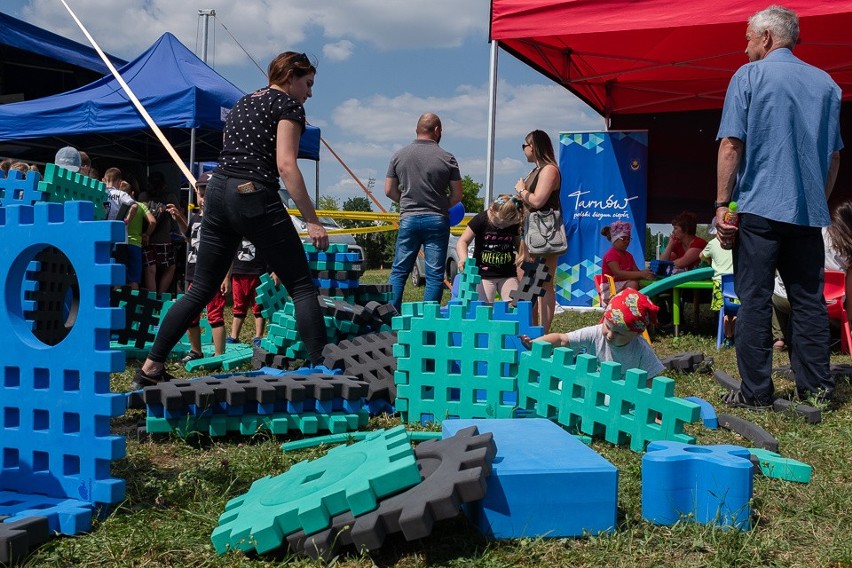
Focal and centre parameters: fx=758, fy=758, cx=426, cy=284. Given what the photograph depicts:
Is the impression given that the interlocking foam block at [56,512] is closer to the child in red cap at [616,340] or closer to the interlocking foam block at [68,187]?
the child in red cap at [616,340]

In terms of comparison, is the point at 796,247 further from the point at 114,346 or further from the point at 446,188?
the point at 114,346

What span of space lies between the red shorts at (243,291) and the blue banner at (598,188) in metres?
4.29

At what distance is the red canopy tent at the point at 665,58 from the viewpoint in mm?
5941

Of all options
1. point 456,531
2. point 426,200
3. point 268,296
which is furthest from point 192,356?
point 456,531

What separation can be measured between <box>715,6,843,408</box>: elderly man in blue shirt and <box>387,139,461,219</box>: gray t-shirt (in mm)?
2214

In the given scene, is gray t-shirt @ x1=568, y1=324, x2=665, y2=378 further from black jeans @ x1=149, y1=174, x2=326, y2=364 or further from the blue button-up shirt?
black jeans @ x1=149, y1=174, x2=326, y2=364

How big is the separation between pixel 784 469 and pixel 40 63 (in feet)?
46.6

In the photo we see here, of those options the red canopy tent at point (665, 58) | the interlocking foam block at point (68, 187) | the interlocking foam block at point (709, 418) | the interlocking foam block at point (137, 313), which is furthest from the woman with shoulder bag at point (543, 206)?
the interlocking foam block at point (68, 187)

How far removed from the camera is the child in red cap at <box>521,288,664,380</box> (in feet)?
11.3

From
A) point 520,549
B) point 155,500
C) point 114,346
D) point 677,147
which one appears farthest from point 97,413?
point 677,147

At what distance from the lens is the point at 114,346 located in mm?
5055

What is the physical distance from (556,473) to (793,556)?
671 mm

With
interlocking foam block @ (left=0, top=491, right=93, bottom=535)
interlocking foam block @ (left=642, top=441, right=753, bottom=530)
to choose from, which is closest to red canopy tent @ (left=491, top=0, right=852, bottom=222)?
interlocking foam block @ (left=642, top=441, right=753, bottom=530)

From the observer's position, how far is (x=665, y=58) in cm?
923
